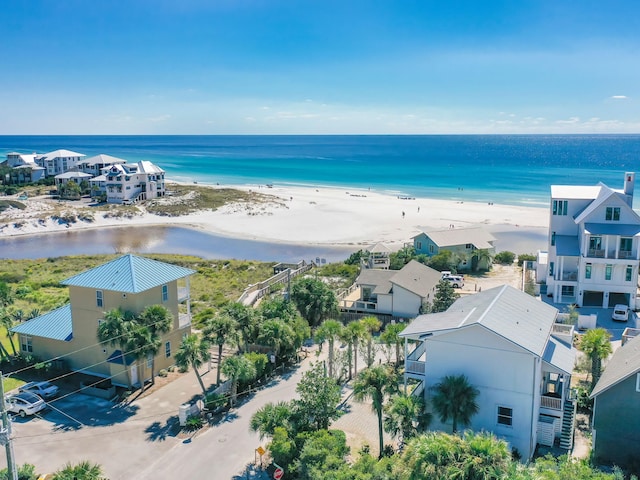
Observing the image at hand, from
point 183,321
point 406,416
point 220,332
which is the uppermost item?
point 220,332

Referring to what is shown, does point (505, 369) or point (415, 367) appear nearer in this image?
point (505, 369)

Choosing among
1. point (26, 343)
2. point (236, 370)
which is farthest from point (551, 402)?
point (26, 343)

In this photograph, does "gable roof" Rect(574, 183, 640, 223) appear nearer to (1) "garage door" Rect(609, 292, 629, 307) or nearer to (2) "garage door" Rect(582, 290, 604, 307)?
(2) "garage door" Rect(582, 290, 604, 307)

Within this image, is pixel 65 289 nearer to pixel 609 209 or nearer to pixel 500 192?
pixel 609 209

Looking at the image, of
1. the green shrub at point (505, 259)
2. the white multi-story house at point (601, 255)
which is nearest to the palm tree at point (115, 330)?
the white multi-story house at point (601, 255)

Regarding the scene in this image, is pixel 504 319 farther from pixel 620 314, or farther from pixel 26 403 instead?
pixel 26 403

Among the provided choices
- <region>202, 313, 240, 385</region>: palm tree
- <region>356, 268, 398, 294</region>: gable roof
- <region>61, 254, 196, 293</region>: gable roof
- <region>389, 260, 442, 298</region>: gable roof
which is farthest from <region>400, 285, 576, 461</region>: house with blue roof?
<region>356, 268, 398, 294</region>: gable roof

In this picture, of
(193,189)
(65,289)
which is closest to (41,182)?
(193,189)
